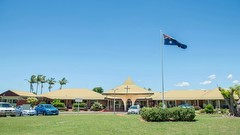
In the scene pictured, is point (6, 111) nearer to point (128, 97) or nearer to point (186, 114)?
point (186, 114)

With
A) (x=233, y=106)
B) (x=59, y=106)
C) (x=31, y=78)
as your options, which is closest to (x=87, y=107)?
(x=59, y=106)

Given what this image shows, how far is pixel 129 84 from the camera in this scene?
58750mm

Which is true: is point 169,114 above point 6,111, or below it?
above

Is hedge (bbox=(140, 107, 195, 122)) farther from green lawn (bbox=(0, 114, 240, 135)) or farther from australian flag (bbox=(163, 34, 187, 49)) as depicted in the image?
australian flag (bbox=(163, 34, 187, 49))

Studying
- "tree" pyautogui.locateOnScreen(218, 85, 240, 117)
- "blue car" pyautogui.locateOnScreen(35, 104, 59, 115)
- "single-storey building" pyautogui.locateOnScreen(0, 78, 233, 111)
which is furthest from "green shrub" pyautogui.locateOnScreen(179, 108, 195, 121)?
"single-storey building" pyautogui.locateOnScreen(0, 78, 233, 111)

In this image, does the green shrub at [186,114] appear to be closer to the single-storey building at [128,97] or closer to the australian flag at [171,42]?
the australian flag at [171,42]

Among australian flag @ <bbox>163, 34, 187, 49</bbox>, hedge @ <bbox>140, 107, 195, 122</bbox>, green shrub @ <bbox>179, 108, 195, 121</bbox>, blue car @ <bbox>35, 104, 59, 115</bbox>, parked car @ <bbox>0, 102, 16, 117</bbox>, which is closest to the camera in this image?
hedge @ <bbox>140, 107, 195, 122</bbox>

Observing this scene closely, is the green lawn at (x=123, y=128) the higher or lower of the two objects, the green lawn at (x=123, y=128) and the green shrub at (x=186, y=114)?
the lower

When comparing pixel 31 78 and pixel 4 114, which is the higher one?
pixel 31 78

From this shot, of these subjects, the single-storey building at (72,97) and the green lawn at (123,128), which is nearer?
the green lawn at (123,128)

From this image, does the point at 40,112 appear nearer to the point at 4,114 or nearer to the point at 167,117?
the point at 4,114

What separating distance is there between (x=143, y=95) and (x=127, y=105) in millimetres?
6902

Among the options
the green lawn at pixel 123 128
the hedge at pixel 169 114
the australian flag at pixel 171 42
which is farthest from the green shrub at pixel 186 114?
the australian flag at pixel 171 42

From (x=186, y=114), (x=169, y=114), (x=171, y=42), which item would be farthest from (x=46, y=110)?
(x=186, y=114)
